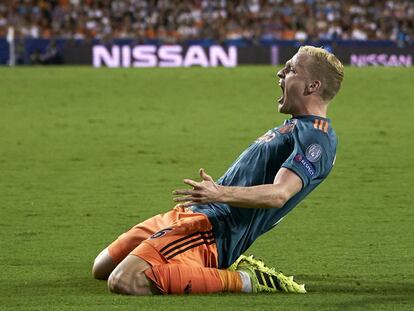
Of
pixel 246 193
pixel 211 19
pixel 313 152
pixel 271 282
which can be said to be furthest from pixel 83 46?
pixel 246 193

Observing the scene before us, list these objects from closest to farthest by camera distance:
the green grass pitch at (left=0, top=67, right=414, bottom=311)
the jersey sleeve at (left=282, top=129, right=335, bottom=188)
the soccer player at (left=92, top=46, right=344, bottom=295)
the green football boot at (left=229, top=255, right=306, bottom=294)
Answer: the jersey sleeve at (left=282, top=129, right=335, bottom=188), the soccer player at (left=92, top=46, right=344, bottom=295), the green football boot at (left=229, top=255, right=306, bottom=294), the green grass pitch at (left=0, top=67, right=414, bottom=311)

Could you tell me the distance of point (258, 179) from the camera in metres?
5.76

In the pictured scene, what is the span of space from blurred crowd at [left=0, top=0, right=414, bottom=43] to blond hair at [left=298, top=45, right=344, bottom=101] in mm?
23381

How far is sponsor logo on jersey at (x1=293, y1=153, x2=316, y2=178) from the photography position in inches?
215

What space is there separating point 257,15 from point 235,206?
2606cm

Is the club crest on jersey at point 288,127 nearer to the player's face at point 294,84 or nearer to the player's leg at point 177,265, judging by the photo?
the player's face at point 294,84

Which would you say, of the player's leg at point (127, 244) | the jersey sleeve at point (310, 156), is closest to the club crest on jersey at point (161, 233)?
the player's leg at point (127, 244)

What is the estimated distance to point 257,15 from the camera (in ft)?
102

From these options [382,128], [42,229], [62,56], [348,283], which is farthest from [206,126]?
[62,56]

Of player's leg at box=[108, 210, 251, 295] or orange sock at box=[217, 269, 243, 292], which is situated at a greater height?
player's leg at box=[108, 210, 251, 295]

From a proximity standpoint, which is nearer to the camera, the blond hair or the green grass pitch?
the blond hair

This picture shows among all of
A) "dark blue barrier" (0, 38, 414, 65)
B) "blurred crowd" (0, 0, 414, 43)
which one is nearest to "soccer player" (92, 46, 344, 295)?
"dark blue barrier" (0, 38, 414, 65)

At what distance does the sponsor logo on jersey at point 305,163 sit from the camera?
215 inches

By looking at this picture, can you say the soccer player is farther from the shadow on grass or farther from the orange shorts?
the shadow on grass
